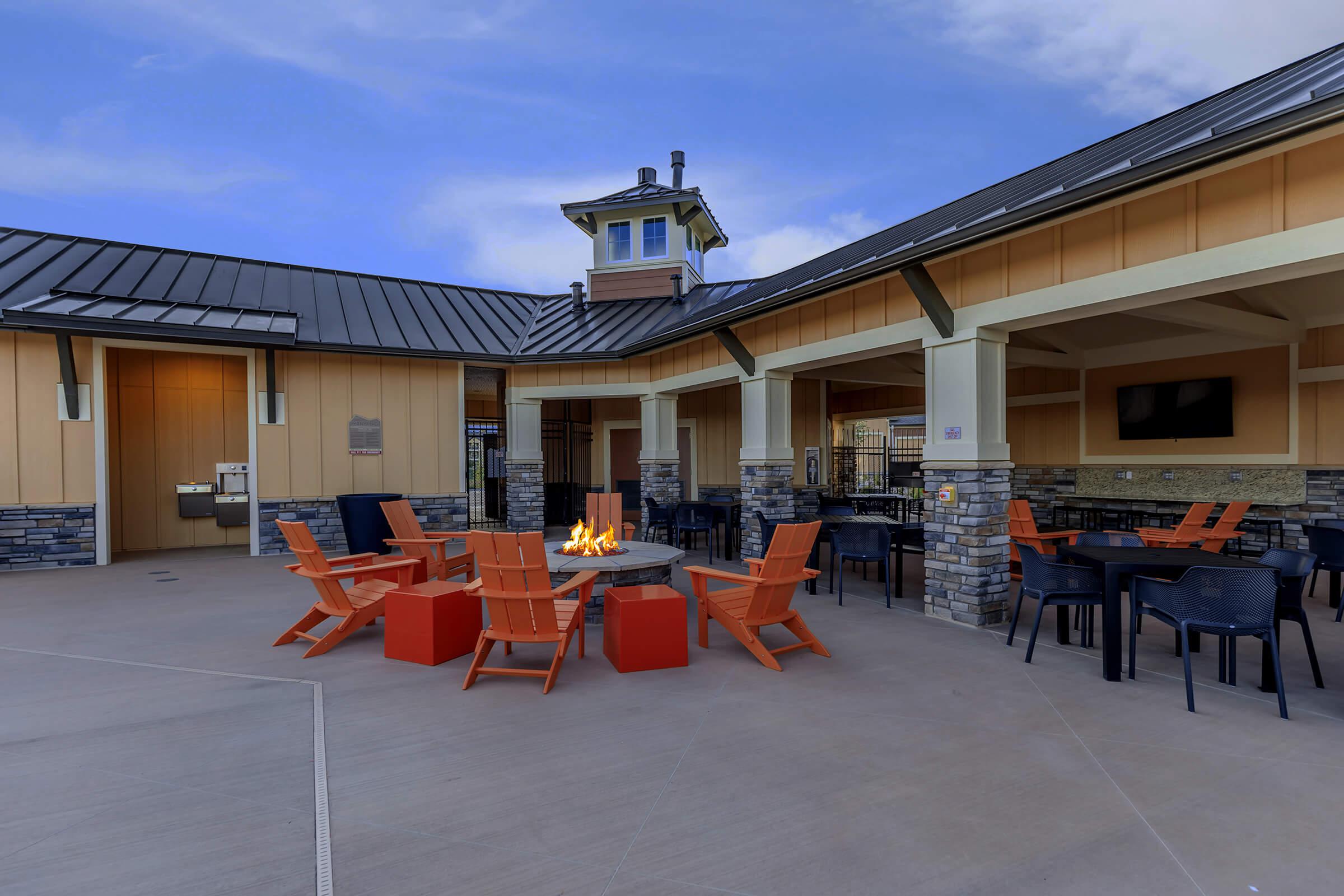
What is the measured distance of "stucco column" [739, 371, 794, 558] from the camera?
9.37m

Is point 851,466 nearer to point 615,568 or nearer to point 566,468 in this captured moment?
point 566,468

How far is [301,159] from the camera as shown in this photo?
80625mm

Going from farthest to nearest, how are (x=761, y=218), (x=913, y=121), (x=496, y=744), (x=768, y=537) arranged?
(x=761, y=218) → (x=913, y=121) → (x=768, y=537) → (x=496, y=744)

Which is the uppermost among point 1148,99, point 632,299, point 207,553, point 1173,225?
point 1148,99

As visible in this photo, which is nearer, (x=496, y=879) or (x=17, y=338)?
(x=496, y=879)

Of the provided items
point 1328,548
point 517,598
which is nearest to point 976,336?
point 1328,548

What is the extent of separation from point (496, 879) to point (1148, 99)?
6685 centimetres

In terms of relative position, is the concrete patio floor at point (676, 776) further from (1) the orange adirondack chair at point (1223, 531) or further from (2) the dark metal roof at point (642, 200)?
(2) the dark metal roof at point (642, 200)

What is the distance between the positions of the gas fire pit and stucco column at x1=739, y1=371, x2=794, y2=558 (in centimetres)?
305

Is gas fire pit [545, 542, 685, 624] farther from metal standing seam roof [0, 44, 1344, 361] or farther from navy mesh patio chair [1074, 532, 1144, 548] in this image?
navy mesh patio chair [1074, 532, 1144, 548]

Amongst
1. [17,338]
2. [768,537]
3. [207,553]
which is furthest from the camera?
[207,553]

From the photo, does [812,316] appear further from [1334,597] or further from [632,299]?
[632,299]

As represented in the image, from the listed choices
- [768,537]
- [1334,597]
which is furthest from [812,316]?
[1334,597]

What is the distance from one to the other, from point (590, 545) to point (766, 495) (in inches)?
144
